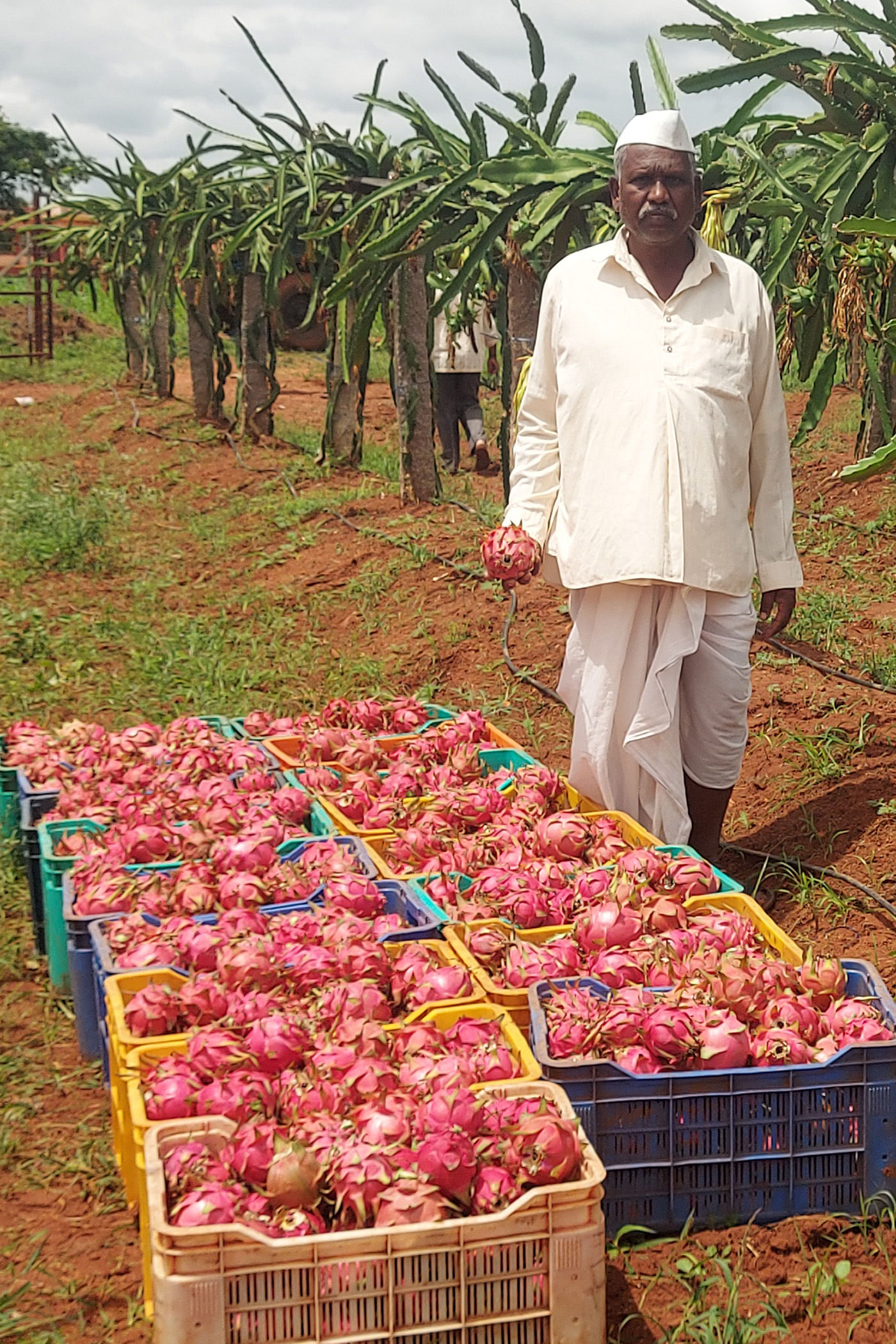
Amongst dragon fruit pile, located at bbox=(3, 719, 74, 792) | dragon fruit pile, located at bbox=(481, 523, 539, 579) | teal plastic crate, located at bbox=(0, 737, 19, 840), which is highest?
dragon fruit pile, located at bbox=(481, 523, 539, 579)

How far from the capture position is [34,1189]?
249 centimetres

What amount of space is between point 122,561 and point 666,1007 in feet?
20.0

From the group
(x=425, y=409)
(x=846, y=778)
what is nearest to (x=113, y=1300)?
(x=846, y=778)

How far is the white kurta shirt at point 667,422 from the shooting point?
3.16m

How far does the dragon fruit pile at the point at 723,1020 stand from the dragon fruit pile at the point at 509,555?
116 cm

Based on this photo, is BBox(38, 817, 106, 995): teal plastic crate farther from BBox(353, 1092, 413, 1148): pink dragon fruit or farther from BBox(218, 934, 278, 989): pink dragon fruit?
BBox(353, 1092, 413, 1148): pink dragon fruit

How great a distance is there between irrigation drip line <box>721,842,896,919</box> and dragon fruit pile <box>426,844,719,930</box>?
597 millimetres

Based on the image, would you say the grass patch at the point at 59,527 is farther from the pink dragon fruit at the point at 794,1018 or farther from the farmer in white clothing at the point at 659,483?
the pink dragon fruit at the point at 794,1018

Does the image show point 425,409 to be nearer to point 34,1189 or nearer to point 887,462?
point 887,462

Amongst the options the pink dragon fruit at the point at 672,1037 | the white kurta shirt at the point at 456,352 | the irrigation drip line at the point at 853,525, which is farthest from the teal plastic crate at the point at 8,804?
the white kurta shirt at the point at 456,352

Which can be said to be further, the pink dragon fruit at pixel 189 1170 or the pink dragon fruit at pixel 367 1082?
the pink dragon fruit at pixel 367 1082

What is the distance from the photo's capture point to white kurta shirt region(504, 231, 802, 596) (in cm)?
316

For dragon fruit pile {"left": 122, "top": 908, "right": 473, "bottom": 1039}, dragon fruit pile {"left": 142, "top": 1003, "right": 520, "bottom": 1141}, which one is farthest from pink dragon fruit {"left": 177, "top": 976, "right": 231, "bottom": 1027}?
dragon fruit pile {"left": 142, "top": 1003, "right": 520, "bottom": 1141}

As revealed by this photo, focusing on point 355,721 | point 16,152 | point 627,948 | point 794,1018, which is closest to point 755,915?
point 627,948
